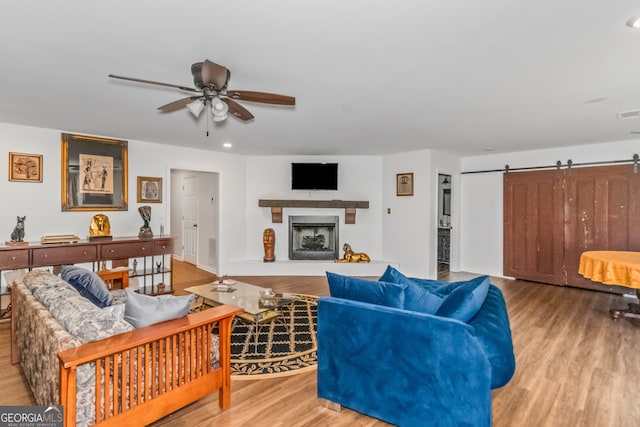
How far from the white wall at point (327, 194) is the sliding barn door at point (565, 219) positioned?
2419mm

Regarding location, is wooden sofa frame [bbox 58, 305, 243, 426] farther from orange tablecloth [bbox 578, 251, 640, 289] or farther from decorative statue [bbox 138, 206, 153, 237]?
orange tablecloth [bbox 578, 251, 640, 289]

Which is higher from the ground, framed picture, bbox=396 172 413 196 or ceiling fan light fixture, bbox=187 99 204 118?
ceiling fan light fixture, bbox=187 99 204 118

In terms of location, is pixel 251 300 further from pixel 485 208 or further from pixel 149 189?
pixel 485 208

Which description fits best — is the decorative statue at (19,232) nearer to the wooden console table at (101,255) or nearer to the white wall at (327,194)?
the wooden console table at (101,255)

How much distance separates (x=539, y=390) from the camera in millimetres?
2404

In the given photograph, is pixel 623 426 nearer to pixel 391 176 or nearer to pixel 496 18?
pixel 496 18

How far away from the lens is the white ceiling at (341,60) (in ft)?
5.63

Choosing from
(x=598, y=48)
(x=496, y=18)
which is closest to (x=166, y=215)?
(x=496, y=18)

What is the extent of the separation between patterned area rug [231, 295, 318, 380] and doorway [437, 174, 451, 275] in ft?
12.8

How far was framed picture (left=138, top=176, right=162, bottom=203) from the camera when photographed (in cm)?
511

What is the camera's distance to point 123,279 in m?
3.94

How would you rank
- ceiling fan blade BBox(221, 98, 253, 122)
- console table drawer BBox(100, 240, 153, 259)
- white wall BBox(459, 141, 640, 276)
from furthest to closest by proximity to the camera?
white wall BBox(459, 141, 640, 276) → console table drawer BBox(100, 240, 153, 259) → ceiling fan blade BBox(221, 98, 253, 122)

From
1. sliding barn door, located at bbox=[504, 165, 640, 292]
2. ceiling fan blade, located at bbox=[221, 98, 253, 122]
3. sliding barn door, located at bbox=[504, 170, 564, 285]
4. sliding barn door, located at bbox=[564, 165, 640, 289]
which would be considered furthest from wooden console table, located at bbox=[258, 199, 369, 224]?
ceiling fan blade, located at bbox=[221, 98, 253, 122]

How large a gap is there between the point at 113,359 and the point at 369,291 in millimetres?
1458
